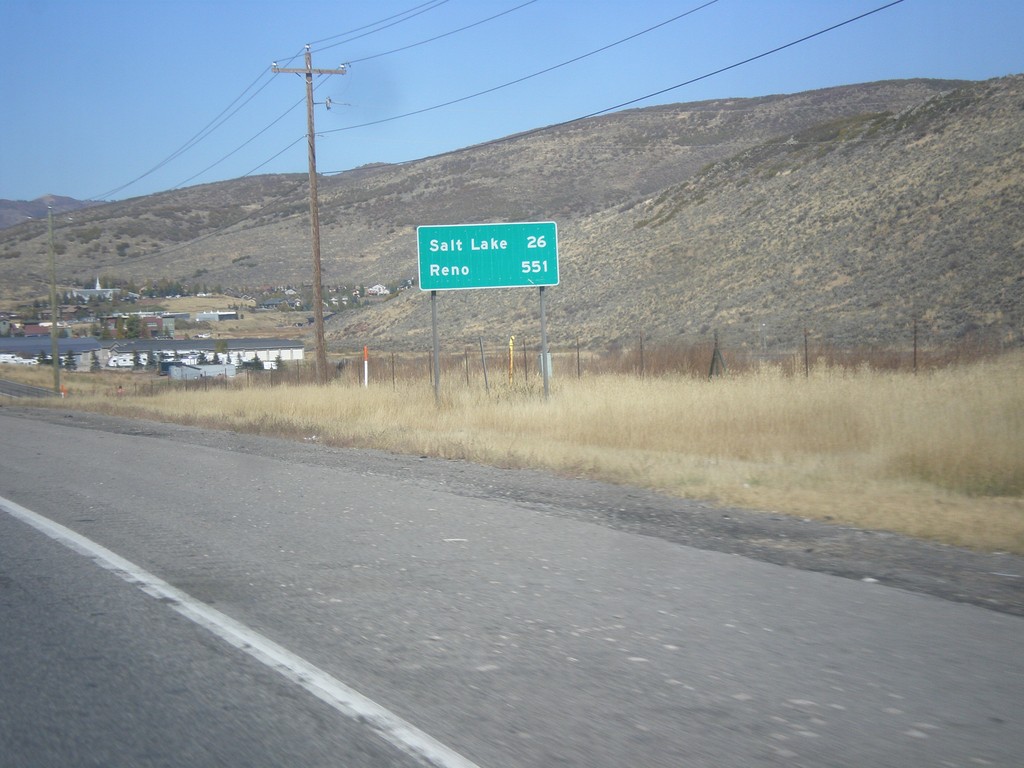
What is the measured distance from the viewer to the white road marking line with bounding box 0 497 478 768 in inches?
170

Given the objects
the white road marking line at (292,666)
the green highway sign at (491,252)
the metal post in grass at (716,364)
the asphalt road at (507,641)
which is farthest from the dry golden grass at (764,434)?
the white road marking line at (292,666)

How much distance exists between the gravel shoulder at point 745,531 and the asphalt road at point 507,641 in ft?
0.18

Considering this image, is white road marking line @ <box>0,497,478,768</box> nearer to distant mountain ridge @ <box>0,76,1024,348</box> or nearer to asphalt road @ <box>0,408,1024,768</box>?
asphalt road @ <box>0,408,1024,768</box>

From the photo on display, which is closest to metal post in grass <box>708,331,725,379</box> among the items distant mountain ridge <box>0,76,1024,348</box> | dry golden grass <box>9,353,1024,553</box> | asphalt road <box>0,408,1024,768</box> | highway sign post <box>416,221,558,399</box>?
dry golden grass <box>9,353,1024,553</box>

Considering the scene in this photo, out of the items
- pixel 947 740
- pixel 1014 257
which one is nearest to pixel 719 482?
pixel 947 740

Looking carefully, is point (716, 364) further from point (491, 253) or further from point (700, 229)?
point (700, 229)

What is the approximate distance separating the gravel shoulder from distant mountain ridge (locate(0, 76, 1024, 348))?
22.8m

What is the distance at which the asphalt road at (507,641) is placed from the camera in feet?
14.6

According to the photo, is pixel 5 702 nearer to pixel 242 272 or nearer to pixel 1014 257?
pixel 1014 257

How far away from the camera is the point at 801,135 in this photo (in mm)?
65125

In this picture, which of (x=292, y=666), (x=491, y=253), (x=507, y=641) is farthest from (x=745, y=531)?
(x=491, y=253)

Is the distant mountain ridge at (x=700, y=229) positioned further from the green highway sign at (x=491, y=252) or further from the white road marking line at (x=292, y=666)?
the white road marking line at (x=292, y=666)

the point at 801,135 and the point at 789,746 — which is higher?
the point at 801,135

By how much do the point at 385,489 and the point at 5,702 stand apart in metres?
7.59
